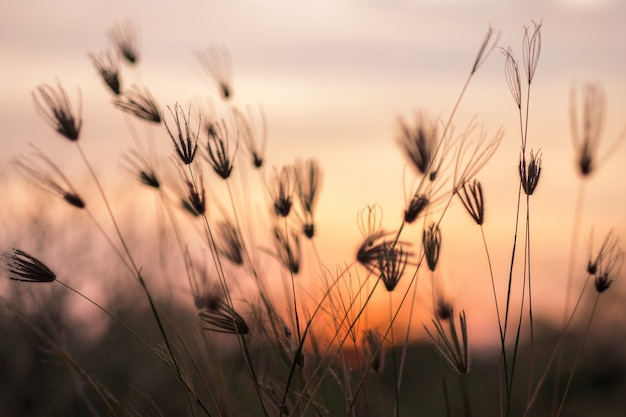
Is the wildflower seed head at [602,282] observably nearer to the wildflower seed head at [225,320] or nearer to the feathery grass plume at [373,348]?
the feathery grass plume at [373,348]

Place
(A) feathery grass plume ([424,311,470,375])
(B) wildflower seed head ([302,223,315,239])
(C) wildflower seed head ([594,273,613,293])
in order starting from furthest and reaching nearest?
(B) wildflower seed head ([302,223,315,239])
(C) wildflower seed head ([594,273,613,293])
(A) feathery grass plume ([424,311,470,375])

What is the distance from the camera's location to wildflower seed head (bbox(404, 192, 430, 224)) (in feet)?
6.37

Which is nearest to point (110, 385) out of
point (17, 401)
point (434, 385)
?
point (17, 401)

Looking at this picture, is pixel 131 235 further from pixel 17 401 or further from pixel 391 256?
pixel 391 256

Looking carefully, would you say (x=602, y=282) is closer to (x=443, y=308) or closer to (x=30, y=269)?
(x=443, y=308)

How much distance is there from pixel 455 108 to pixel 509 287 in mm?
443

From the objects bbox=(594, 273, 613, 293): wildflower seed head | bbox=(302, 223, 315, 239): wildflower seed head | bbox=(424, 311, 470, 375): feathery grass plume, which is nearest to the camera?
bbox=(424, 311, 470, 375): feathery grass plume

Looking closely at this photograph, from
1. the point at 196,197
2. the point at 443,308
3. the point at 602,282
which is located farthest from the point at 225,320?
the point at 602,282

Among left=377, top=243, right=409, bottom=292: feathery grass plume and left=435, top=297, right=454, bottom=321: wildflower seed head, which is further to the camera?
left=435, top=297, right=454, bottom=321: wildflower seed head

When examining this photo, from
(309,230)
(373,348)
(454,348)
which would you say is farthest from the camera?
(309,230)

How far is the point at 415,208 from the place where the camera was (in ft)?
6.40

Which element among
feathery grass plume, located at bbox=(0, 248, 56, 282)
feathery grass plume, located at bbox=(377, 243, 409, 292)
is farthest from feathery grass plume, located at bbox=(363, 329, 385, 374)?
feathery grass plume, located at bbox=(0, 248, 56, 282)

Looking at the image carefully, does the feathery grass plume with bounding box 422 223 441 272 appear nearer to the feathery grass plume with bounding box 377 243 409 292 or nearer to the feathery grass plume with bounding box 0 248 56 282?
the feathery grass plume with bounding box 377 243 409 292

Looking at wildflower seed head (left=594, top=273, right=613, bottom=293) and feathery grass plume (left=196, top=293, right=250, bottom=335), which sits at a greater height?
wildflower seed head (left=594, top=273, right=613, bottom=293)
